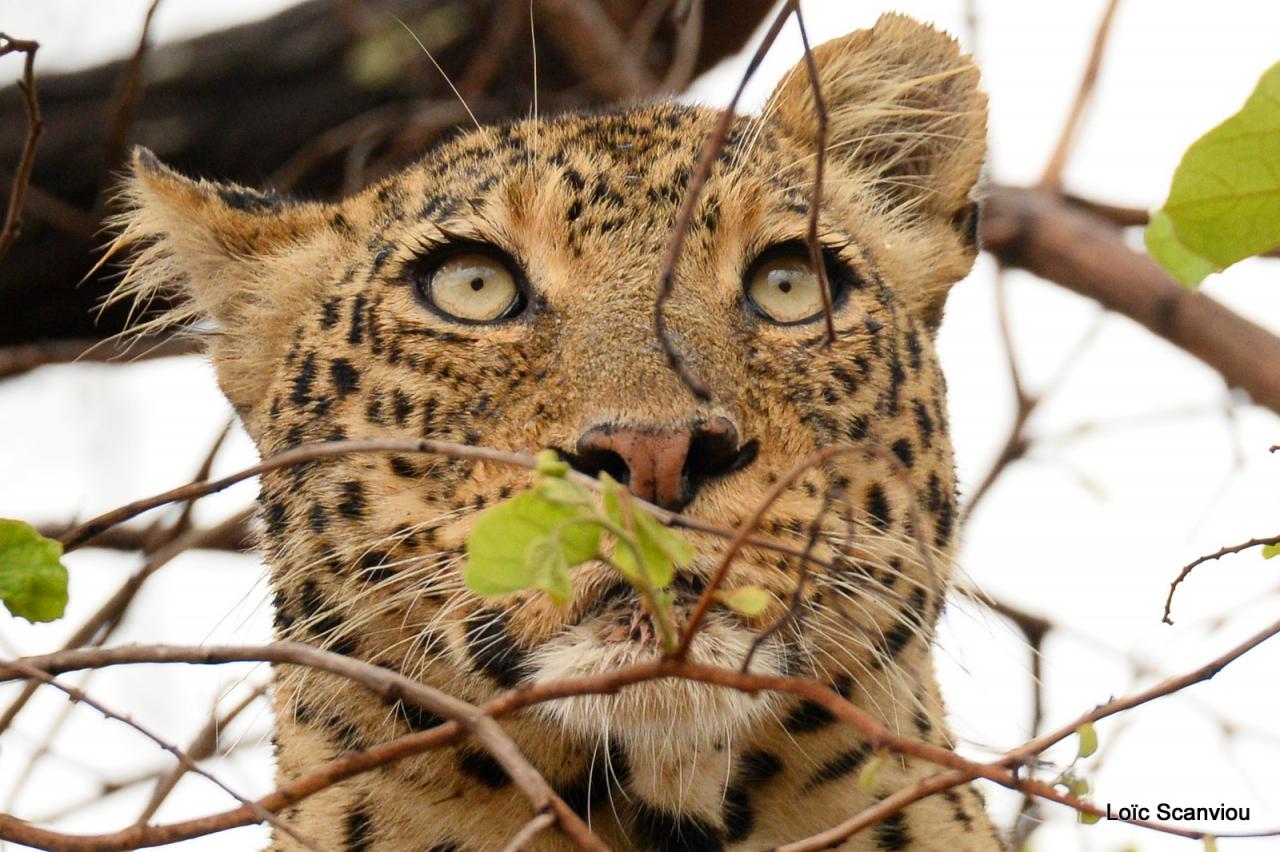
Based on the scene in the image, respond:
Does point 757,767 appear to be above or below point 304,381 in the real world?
below

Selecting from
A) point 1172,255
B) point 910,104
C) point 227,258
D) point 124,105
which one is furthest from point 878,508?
point 124,105

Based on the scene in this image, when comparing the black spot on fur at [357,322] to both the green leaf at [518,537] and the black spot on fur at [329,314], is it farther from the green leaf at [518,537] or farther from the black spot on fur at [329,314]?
the green leaf at [518,537]

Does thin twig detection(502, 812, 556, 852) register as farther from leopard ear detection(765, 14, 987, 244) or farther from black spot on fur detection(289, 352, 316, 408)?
leopard ear detection(765, 14, 987, 244)

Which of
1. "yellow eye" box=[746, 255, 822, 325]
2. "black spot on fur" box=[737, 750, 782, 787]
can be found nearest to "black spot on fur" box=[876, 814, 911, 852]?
"black spot on fur" box=[737, 750, 782, 787]

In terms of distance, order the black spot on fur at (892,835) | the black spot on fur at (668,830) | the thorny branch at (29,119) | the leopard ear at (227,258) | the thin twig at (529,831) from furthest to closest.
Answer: the leopard ear at (227,258) → the black spot on fur at (892,835) → the black spot on fur at (668,830) → the thorny branch at (29,119) → the thin twig at (529,831)

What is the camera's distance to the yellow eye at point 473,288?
3.83m

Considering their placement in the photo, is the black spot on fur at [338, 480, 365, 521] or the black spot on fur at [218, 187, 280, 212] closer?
the black spot on fur at [338, 480, 365, 521]

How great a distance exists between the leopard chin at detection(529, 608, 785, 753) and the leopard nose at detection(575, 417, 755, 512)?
0.24 meters

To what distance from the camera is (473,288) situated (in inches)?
153

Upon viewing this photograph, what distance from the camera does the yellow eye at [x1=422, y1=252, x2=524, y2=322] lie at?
3.83 meters

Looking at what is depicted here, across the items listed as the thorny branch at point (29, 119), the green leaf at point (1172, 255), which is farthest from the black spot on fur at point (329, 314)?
the green leaf at point (1172, 255)

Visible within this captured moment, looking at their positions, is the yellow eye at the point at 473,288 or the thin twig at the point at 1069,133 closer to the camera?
the yellow eye at the point at 473,288

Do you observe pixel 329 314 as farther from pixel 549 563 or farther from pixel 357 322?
pixel 549 563

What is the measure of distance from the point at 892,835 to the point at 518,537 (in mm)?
1941
